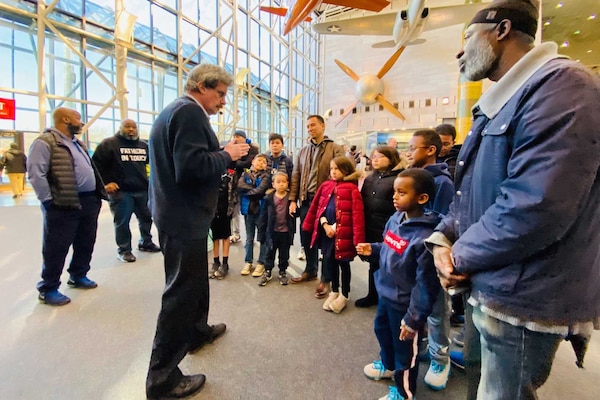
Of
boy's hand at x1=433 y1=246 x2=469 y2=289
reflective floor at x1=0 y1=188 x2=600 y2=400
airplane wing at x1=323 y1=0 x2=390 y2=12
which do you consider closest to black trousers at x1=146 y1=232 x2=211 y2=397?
reflective floor at x1=0 y1=188 x2=600 y2=400

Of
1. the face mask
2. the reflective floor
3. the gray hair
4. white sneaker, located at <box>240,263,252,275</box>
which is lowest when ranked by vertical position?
the reflective floor

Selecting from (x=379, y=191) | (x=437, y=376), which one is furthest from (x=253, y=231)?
(x=437, y=376)

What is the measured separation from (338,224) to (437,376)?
1.12m

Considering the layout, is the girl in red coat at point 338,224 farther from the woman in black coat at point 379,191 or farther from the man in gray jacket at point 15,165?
the man in gray jacket at point 15,165

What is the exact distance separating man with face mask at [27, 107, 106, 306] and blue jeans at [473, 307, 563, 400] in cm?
277

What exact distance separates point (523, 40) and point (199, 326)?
1.98 metres

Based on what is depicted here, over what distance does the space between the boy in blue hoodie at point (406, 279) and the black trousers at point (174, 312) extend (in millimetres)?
922

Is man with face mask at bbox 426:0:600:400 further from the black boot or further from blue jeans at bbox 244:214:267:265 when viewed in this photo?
blue jeans at bbox 244:214:267:265

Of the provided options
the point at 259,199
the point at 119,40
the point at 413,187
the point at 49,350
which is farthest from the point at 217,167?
the point at 119,40

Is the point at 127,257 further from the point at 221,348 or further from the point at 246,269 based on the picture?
the point at 221,348

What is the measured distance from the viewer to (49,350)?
5.81 ft

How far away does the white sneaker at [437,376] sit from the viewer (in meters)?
1.52

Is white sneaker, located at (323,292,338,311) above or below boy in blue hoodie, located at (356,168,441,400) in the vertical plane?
below

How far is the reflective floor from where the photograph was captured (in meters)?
1.50
